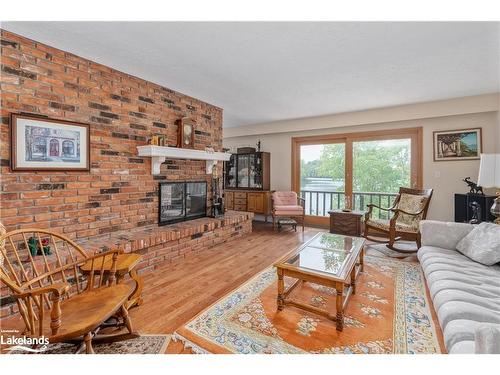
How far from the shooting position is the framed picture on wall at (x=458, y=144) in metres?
3.83

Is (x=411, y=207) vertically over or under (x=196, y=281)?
over

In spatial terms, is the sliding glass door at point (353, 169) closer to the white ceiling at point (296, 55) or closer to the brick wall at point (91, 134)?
the white ceiling at point (296, 55)

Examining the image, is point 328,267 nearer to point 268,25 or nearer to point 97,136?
point 268,25

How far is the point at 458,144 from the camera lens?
3.95 meters

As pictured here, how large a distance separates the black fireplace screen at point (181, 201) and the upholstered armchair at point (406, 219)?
8.67 feet

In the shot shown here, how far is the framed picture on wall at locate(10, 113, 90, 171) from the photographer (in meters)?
2.12

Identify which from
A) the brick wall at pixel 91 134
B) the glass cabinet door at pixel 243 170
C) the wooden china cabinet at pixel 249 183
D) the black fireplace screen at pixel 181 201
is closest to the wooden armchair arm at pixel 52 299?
the brick wall at pixel 91 134

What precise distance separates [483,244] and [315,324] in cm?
164

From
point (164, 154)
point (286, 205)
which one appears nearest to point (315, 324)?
point (164, 154)

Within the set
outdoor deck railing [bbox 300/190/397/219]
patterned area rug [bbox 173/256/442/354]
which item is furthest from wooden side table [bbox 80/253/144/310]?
outdoor deck railing [bbox 300/190/397/219]

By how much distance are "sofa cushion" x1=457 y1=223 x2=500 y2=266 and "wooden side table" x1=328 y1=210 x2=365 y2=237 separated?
5.58ft

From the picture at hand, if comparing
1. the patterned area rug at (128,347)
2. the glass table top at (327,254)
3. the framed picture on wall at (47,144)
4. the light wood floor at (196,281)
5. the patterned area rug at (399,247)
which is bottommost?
the patterned area rug at (128,347)

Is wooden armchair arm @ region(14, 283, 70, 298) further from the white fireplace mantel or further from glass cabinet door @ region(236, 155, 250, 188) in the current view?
glass cabinet door @ region(236, 155, 250, 188)

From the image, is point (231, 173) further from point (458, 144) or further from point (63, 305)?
point (63, 305)
